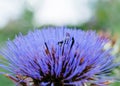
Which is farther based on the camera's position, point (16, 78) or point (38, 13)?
point (38, 13)

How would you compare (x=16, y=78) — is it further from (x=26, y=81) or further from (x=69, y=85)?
(x=69, y=85)

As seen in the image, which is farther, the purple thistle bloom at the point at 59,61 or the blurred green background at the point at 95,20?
the blurred green background at the point at 95,20

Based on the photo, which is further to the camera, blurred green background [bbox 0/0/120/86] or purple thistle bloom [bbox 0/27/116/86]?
blurred green background [bbox 0/0/120/86]

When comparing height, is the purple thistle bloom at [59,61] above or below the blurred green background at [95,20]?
below

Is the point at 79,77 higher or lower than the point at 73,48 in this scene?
lower

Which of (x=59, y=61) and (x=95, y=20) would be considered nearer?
(x=59, y=61)

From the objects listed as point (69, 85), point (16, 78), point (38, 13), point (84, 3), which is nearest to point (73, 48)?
point (69, 85)

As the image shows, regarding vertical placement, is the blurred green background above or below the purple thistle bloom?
above

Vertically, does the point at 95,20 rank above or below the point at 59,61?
above
